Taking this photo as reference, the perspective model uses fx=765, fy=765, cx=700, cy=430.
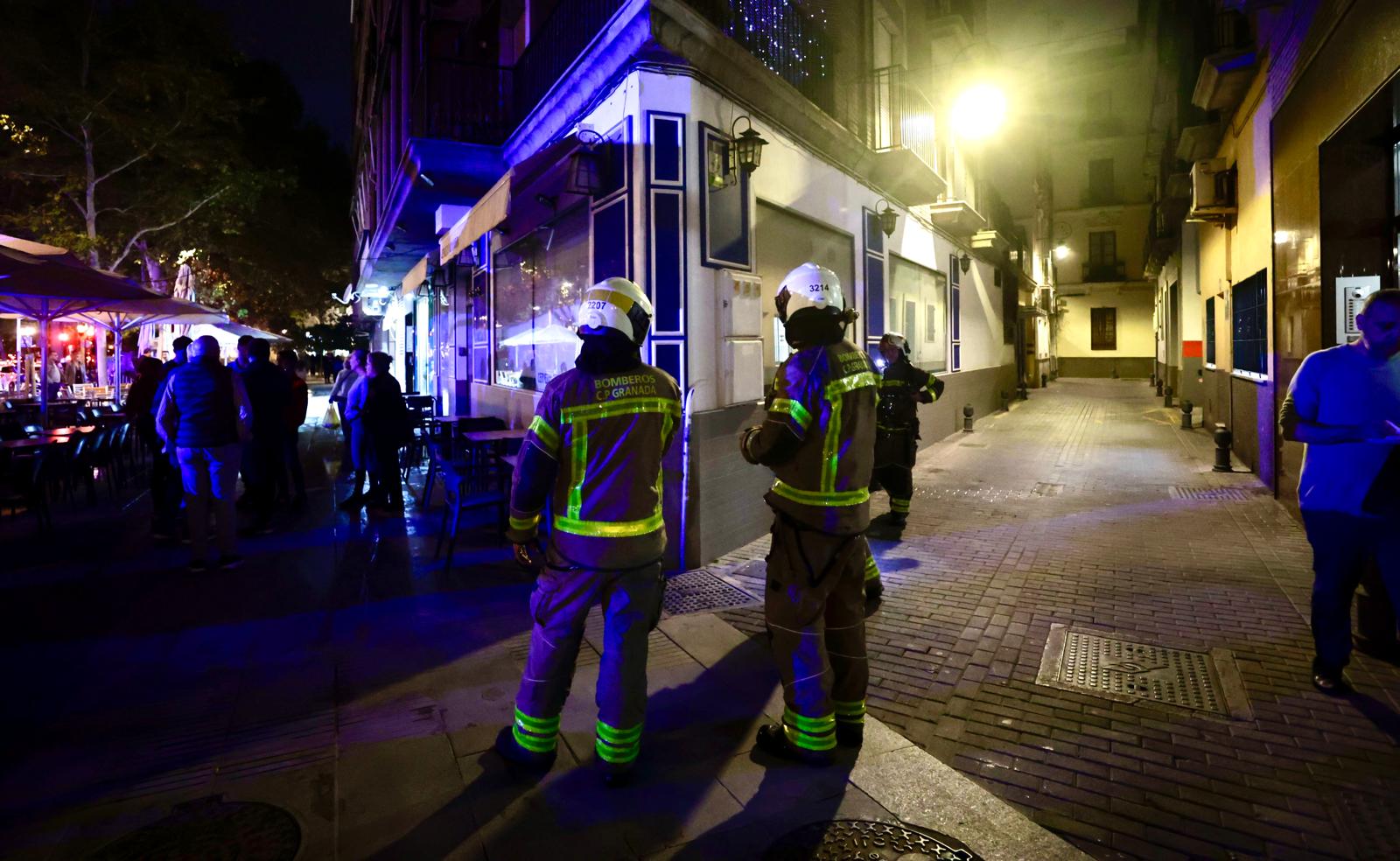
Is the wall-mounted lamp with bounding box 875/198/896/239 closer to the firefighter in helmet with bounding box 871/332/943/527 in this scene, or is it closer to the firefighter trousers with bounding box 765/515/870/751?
the firefighter in helmet with bounding box 871/332/943/527

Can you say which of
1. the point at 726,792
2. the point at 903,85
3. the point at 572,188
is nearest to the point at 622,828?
the point at 726,792

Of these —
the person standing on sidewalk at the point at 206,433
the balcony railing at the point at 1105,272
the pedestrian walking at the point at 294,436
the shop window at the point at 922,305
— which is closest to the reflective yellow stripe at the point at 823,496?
the person standing on sidewalk at the point at 206,433

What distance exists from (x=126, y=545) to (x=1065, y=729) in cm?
822

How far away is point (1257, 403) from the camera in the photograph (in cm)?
1038

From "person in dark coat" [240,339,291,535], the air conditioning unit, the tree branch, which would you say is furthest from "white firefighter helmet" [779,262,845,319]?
the tree branch

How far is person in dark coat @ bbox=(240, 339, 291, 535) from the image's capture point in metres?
8.27

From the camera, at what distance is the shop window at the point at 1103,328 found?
44.6 meters

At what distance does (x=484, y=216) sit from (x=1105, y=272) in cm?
4563

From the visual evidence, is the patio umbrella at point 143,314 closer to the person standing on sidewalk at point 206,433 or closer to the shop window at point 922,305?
the person standing on sidewalk at point 206,433

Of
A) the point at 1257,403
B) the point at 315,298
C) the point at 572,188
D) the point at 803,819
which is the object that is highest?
the point at 315,298

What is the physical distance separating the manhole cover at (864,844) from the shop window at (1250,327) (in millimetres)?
9252

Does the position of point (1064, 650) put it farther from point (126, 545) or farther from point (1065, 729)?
point (126, 545)

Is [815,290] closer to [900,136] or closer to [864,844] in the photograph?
[864,844]

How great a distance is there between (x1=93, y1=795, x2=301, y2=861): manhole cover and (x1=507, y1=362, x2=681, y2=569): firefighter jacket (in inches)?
54.3
